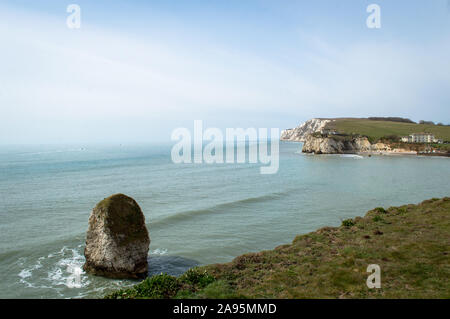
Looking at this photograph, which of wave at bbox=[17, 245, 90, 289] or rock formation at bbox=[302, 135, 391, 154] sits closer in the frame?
wave at bbox=[17, 245, 90, 289]

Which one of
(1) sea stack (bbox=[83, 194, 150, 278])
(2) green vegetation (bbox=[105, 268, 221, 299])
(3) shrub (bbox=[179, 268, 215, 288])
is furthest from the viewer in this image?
(1) sea stack (bbox=[83, 194, 150, 278])

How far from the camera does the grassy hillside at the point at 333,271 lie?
11625mm

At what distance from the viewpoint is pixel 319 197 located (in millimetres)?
42312

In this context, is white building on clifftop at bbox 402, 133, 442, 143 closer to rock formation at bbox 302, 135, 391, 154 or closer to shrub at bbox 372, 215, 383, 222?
rock formation at bbox 302, 135, 391, 154

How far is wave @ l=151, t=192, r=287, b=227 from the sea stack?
11.8m

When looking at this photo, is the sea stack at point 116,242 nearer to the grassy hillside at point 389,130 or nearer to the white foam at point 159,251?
the white foam at point 159,251

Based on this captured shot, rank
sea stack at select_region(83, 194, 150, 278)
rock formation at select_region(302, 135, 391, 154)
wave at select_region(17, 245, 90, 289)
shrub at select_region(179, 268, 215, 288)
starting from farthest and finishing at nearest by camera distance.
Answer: rock formation at select_region(302, 135, 391, 154)
sea stack at select_region(83, 194, 150, 278)
wave at select_region(17, 245, 90, 289)
shrub at select_region(179, 268, 215, 288)

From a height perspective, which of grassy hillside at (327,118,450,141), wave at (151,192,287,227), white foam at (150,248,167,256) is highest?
grassy hillside at (327,118,450,141)

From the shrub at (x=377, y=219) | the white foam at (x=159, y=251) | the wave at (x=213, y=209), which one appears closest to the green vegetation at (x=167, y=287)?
the white foam at (x=159, y=251)

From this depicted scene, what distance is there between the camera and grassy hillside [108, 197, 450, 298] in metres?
11.6

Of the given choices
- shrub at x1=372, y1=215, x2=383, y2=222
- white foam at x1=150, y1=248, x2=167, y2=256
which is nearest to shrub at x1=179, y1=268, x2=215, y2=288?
white foam at x1=150, y1=248, x2=167, y2=256
